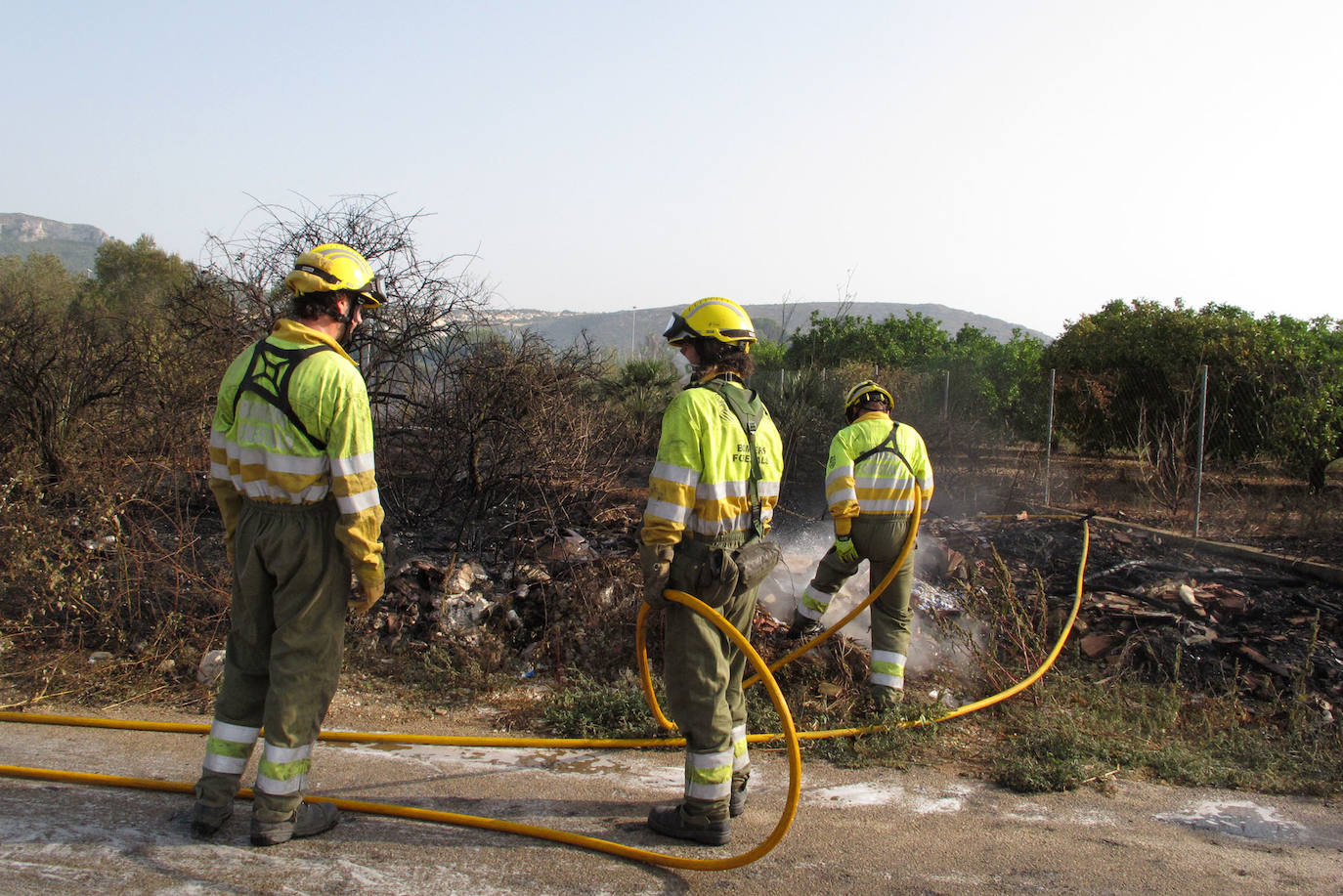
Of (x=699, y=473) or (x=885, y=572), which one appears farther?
(x=885, y=572)

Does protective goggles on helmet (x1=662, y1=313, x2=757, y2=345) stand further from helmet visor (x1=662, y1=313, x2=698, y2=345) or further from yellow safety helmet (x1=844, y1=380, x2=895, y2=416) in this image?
yellow safety helmet (x1=844, y1=380, x2=895, y2=416)

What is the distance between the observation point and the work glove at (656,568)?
3072 mm

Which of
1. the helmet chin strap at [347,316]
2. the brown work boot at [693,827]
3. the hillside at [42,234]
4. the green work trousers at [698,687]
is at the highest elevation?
the hillside at [42,234]

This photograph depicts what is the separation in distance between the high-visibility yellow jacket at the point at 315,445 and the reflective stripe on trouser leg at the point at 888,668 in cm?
274

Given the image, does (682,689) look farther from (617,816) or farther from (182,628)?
(182,628)

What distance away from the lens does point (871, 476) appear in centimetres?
483

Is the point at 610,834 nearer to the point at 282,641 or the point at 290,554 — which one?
the point at 282,641

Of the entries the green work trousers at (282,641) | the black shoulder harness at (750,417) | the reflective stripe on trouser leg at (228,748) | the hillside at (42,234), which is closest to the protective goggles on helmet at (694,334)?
the black shoulder harness at (750,417)

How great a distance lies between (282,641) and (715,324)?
76.4 inches

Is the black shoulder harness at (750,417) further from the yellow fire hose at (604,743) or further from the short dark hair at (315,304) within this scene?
the short dark hair at (315,304)

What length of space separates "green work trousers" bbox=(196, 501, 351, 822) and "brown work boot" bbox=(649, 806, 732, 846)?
1287 millimetres

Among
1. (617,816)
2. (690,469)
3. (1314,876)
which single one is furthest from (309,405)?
(1314,876)

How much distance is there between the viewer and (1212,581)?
6738 mm

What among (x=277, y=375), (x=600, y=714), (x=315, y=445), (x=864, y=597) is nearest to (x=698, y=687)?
(x=600, y=714)
